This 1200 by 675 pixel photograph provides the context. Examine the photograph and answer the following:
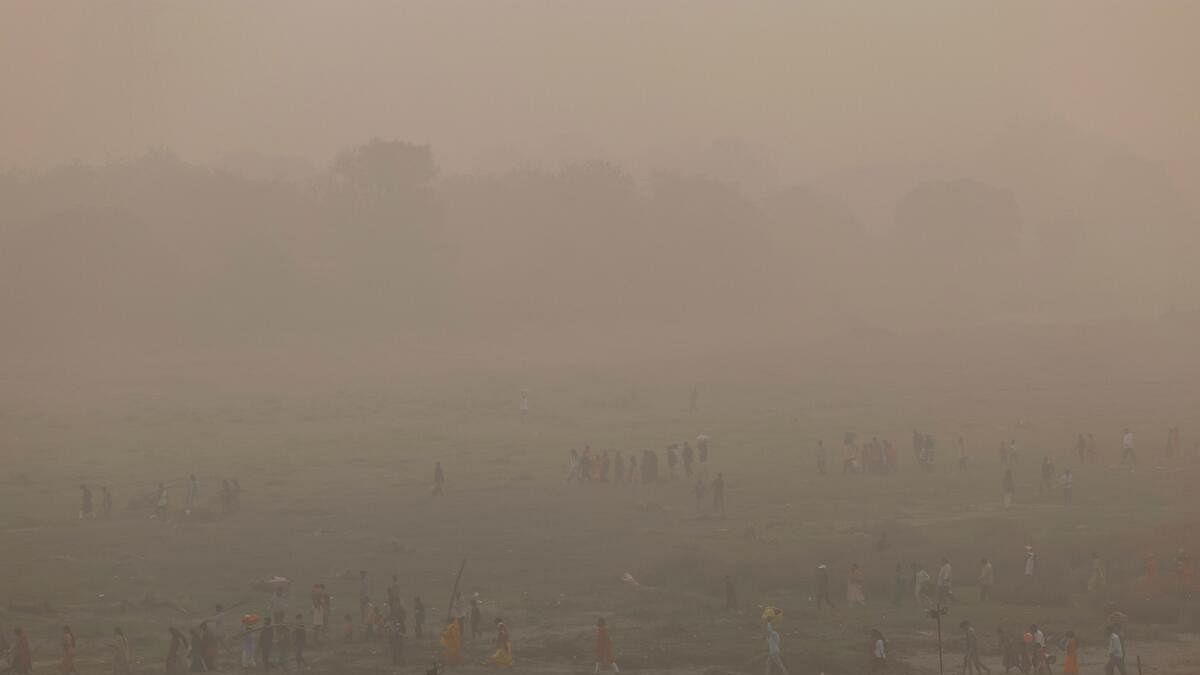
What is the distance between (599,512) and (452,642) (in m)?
13.2

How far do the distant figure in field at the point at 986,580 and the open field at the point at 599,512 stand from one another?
13.8 inches

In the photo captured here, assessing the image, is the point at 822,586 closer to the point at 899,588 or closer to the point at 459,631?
the point at 899,588

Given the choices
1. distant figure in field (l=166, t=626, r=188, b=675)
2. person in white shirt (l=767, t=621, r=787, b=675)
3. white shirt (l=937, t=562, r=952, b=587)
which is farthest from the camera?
white shirt (l=937, t=562, r=952, b=587)

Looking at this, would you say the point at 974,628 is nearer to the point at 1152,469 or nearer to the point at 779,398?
the point at 1152,469

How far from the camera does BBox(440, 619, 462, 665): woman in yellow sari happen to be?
26.5 m

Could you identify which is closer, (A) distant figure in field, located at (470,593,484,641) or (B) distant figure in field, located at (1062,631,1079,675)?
(B) distant figure in field, located at (1062,631,1079,675)

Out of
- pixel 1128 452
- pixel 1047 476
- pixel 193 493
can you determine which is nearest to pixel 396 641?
pixel 193 493

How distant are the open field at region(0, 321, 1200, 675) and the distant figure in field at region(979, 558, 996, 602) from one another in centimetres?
35

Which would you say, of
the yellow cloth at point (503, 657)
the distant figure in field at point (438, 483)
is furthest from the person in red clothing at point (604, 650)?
the distant figure in field at point (438, 483)

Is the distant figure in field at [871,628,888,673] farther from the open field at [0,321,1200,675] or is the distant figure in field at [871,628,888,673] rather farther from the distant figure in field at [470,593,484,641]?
the distant figure in field at [470,593,484,641]

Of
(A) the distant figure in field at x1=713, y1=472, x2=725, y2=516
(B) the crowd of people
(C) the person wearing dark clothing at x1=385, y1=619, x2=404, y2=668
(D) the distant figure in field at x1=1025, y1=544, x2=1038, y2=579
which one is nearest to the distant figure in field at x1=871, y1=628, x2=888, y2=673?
(B) the crowd of people

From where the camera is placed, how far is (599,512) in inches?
1549

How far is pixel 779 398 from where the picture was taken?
59031 mm

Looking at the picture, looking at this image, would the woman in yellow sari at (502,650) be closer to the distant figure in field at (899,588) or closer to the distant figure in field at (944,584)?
the distant figure in field at (899,588)
